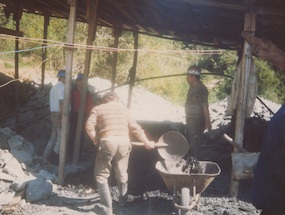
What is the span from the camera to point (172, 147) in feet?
20.8

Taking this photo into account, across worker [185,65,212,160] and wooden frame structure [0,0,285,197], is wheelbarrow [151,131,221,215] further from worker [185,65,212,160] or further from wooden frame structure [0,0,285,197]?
worker [185,65,212,160]

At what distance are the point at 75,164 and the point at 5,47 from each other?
1845 cm

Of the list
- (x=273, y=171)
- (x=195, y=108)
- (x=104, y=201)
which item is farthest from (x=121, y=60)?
(x=273, y=171)

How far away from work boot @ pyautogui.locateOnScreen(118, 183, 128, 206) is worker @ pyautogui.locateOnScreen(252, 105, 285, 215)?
11.3ft

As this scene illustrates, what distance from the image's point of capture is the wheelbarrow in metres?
5.27

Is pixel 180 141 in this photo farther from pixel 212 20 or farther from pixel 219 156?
pixel 219 156

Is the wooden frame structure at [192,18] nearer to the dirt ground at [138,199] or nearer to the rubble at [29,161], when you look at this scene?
the dirt ground at [138,199]

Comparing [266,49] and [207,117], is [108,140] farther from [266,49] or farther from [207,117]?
[266,49]

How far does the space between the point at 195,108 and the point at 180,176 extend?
2.73 meters

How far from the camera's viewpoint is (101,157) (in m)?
5.78

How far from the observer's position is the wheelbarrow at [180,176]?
17.3 feet

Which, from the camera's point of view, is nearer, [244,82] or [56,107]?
[244,82]

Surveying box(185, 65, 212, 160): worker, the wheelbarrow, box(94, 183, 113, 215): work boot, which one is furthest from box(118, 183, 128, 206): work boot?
box(185, 65, 212, 160): worker

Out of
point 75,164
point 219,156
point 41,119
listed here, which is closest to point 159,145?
point 75,164
